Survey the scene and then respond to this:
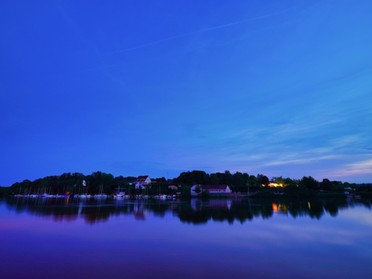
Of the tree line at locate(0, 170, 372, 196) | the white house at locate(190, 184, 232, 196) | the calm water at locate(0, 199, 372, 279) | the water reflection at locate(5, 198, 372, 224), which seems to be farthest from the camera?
the white house at locate(190, 184, 232, 196)

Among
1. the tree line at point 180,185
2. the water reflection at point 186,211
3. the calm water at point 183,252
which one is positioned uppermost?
the tree line at point 180,185

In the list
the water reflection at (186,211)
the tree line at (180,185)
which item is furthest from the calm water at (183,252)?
the tree line at (180,185)

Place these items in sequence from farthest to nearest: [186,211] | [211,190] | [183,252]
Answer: [211,190] → [186,211] → [183,252]

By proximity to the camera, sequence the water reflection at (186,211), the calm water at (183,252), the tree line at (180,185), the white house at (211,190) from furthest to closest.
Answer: the white house at (211,190) < the tree line at (180,185) < the water reflection at (186,211) < the calm water at (183,252)

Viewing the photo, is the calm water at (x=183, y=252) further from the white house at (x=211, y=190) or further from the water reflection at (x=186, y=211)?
the white house at (x=211, y=190)

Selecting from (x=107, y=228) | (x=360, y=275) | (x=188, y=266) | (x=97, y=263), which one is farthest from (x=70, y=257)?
(x=360, y=275)

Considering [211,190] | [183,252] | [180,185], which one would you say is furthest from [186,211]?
[180,185]

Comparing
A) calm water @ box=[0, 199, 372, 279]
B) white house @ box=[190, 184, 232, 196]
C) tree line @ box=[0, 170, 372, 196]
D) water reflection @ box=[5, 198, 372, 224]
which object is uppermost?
tree line @ box=[0, 170, 372, 196]

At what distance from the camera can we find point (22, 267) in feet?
43.1

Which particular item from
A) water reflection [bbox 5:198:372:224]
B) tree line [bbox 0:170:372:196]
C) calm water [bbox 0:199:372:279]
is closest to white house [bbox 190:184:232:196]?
tree line [bbox 0:170:372:196]

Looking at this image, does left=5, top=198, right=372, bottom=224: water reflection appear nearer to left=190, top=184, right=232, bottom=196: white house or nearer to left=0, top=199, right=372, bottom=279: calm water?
left=0, top=199, right=372, bottom=279: calm water

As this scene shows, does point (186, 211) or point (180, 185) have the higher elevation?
point (180, 185)

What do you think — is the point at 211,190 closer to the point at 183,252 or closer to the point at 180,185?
the point at 180,185

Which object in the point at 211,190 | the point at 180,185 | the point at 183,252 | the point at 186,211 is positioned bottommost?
the point at 183,252
